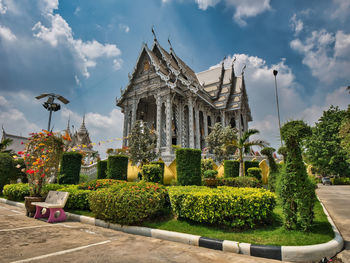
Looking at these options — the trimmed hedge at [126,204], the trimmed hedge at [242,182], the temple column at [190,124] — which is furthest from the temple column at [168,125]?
the trimmed hedge at [126,204]

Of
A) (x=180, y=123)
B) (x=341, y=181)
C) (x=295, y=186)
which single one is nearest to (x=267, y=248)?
(x=295, y=186)

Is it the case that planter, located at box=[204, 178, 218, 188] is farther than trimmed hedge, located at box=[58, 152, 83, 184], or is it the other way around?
trimmed hedge, located at box=[58, 152, 83, 184]

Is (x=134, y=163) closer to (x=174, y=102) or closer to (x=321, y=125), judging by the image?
(x=174, y=102)

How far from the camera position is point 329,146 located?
90.8 feet

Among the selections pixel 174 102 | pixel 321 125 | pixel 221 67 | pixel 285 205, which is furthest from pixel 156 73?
pixel 321 125

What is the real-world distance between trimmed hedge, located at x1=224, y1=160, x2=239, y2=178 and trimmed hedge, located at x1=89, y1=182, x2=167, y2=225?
8396mm

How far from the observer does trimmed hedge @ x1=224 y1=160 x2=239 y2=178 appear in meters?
12.9

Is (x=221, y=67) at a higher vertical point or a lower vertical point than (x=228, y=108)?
higher

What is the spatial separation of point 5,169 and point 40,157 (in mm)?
5244

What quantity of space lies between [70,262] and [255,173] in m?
11.3

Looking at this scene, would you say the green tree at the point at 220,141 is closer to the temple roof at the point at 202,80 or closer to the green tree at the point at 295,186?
the temple roof at the point at 202,80

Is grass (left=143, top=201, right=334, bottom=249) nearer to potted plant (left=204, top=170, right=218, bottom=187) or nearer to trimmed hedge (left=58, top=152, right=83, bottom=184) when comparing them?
potted plant (left=204, top=170, right=218, bottom=187)

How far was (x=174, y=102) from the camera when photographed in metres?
23.4

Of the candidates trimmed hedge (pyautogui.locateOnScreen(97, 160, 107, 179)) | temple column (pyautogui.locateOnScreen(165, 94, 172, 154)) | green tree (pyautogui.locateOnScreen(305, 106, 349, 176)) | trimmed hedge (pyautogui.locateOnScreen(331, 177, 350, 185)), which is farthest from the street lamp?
trimmed hedge (pyautogui.locateOnScreen(331, 177, 350, 185))
